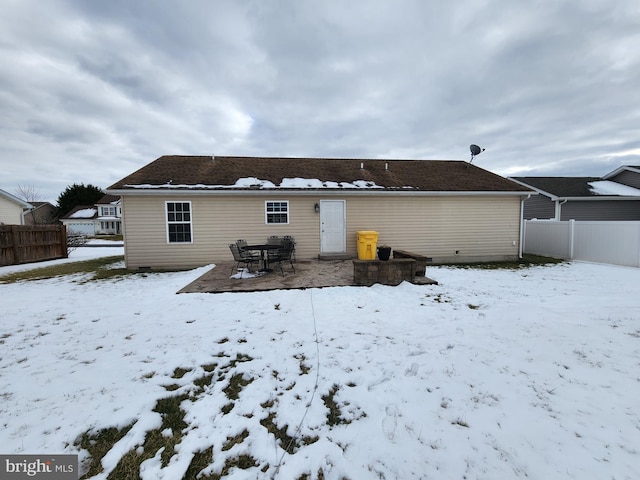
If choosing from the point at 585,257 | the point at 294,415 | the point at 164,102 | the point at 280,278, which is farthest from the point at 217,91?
the point at 585,257

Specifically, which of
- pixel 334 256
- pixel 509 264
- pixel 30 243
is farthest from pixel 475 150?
pixel 30 243

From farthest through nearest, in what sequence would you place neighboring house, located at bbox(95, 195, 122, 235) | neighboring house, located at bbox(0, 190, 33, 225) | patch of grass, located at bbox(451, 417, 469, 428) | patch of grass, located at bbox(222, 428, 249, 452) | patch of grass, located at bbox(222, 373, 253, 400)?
neighboring house, located at bbox(95, 195, 122, 235)
neighboring house, located at bbox(0, 190, 33, 225)
patch of grass, located at bbox(222, 373, 253, 400)
patch of grass, located at bbox(451, 417, 469, 428)
patch of grass, located at bbox(222, 428, 249, 452)

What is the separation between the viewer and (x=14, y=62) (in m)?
9.58

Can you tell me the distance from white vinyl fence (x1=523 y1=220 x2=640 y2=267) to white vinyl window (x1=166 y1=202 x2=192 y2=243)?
15.5 metres

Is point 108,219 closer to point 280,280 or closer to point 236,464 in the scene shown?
point 280,280

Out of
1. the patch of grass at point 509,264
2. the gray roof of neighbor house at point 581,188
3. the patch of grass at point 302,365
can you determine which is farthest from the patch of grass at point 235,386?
the gray roof of neighbor house at point 581,188

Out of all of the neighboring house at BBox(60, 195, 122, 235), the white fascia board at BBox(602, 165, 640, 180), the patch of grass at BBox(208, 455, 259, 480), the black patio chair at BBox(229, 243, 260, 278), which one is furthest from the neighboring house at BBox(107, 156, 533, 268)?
the neighboring house at BBox(60, 195, 122, 235)

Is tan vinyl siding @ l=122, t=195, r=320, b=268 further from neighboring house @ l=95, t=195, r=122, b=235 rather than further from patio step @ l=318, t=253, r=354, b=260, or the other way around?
neighboring house @ l=95, t=195, r=122, b=235

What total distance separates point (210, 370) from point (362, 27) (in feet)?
37.6

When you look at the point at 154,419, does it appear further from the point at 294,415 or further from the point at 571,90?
the point at 571,90

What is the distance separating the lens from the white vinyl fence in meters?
9.32

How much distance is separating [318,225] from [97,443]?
8.76m

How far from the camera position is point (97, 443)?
2.09 m

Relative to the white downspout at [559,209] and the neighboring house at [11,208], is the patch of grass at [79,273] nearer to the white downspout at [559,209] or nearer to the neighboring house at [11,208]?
the neighboring house at [11,208]
